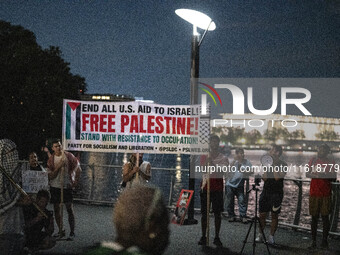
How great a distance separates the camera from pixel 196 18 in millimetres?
11039

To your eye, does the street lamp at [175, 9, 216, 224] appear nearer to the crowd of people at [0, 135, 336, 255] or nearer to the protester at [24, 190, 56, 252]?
the crowd of people at [0, 135, 336, 255]

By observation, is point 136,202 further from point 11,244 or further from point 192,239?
point 192,239

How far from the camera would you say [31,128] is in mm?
34500

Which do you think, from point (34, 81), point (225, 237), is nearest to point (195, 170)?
point (225, 237)

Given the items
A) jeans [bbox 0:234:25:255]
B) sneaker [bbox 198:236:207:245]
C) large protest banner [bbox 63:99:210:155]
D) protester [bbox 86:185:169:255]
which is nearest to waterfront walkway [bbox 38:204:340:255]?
sneaker [bbox 198:236:207:245]

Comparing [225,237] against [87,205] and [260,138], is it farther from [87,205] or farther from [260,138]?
[260,138]

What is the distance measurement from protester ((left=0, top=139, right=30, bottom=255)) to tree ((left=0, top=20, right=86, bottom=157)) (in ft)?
97.0

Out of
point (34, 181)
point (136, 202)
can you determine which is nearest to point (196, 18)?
point (34, 181)

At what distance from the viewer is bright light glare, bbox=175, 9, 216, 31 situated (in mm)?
10891

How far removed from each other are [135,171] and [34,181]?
185cm

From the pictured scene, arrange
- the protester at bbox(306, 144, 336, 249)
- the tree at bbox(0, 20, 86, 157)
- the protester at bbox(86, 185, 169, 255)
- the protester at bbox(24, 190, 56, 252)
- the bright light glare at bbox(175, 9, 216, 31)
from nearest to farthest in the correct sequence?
the protester at bbox(86, 185, 169, 255) < the protester at bbox(24, 190, 56, 252) < the protester at bbox(306, 144, 336, 249) < the bright light glare at bbox(175, 9, 216, 31) < the tree at bbox(0, 20, 86, 157)

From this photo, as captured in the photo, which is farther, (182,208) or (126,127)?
(182,208)

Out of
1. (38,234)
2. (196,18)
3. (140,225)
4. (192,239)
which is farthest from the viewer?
(196,18)

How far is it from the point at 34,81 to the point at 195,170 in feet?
82.7
